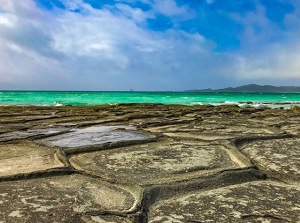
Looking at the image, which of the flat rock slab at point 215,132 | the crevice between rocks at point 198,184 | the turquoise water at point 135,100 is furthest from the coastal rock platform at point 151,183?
the turquoise water at point 135,100

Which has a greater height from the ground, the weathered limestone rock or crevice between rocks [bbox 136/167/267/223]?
crevice between rocks [bbox 136/167/267/223]

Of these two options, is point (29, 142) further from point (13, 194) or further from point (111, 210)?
point (111, 210)

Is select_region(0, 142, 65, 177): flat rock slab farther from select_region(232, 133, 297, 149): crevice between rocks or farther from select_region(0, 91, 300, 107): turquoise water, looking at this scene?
select_region(0, 91, 300, 107): turquoise water

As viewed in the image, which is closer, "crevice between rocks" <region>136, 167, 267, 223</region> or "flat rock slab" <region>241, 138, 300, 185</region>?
"crevice between rocks" <region>136, 167, 267, 223</region>

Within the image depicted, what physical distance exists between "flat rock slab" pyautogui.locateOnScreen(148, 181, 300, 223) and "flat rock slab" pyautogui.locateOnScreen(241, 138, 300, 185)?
0.17 metres

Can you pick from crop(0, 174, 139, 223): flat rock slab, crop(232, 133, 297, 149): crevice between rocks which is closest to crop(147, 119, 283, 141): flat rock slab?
crop(232, 133, 297, 149): crevice between rocks

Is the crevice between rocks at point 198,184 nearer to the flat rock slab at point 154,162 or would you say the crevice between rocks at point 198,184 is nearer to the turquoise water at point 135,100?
the flat rock slab at point 154,162

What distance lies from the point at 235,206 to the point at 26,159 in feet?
4.07

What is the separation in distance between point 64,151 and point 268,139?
57.9 inches

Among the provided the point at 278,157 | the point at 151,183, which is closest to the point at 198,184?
the point at 151,183

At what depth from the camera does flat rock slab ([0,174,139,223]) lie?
1057 millimetres

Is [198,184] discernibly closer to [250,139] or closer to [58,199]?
[58,199]

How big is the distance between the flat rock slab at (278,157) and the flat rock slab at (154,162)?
149mm

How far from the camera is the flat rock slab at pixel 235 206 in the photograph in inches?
41.3
